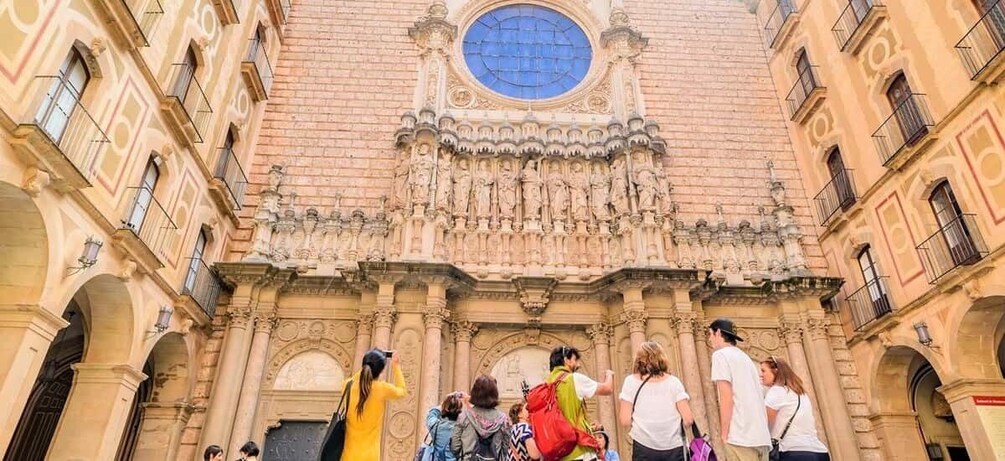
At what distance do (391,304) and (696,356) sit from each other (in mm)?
6543

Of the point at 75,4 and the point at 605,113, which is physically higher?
the point at 605,113

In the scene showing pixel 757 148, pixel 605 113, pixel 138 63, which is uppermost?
pixel 605 113

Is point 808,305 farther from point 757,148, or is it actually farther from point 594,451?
point 594,451

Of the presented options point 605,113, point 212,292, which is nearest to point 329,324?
point 212,292

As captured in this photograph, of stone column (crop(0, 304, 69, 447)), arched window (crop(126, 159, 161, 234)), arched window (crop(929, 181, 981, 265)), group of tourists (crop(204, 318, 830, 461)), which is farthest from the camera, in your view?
arched window (crop(929, 181, 981, 265))

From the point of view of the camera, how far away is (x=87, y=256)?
7.89m

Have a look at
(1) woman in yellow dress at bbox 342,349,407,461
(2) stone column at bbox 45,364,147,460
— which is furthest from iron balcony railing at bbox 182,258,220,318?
(1) woman in yellow dress at bbox 342,349,407,461

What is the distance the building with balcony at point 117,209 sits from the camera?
716 centimetres

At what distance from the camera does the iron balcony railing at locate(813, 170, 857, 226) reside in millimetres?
13633

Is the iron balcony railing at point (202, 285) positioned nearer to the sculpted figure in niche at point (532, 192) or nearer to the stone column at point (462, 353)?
the stone column at point (462, 353)

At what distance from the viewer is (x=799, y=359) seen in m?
12.7

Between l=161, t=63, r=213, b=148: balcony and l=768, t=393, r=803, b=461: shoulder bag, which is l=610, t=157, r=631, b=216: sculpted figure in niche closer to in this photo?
l=161, t=63, r=213, b=148: balcony

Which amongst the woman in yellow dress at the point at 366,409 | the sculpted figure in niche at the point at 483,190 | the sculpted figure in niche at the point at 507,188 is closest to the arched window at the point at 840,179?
the sculpted figure in niche at the point at 507,188

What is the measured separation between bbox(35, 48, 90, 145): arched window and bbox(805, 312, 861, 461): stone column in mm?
→ 14088
